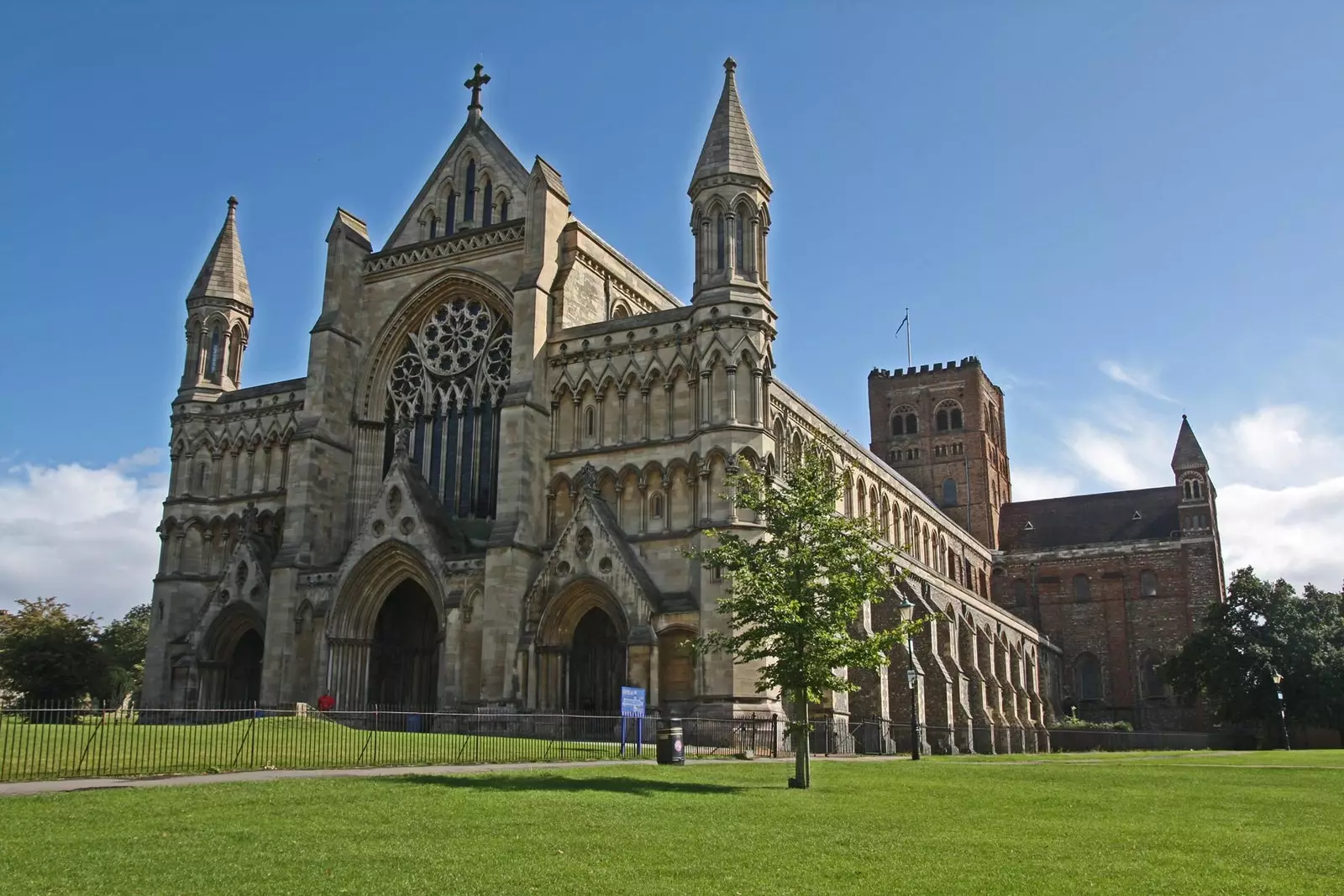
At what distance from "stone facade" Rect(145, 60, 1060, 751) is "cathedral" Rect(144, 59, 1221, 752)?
9 centimetres

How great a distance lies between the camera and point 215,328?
1870 inches

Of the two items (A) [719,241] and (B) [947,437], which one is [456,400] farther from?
(B) [947,437]

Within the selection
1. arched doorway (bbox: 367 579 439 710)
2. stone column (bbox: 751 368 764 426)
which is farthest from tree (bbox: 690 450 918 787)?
arched doorway (bbox: 367 579 439 710)

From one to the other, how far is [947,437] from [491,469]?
171ft

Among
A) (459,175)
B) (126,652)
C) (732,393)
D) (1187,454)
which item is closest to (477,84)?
(459,175)

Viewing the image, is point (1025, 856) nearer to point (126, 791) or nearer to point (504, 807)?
point (504, 807)

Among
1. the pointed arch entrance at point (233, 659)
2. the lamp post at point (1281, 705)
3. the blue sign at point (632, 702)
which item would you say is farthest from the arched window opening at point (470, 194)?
the lamp post at point (1281, 705)

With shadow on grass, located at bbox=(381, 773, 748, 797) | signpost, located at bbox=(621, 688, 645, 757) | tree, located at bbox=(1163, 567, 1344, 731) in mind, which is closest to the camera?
shadow on grass, located at bbox=(381, 773, 748, 797)

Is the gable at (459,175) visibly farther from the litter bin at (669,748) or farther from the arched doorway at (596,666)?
the litter bin at (669,748)

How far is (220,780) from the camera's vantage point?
18.9 metres

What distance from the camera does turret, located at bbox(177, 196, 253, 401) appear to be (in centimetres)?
4703

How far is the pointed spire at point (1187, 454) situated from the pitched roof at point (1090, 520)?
1.68m

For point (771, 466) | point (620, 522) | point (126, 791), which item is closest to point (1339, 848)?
point (126, 791)

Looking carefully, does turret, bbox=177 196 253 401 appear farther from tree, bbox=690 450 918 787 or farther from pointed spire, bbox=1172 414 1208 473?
pointed spire, bbox=1172 414 1208 473
